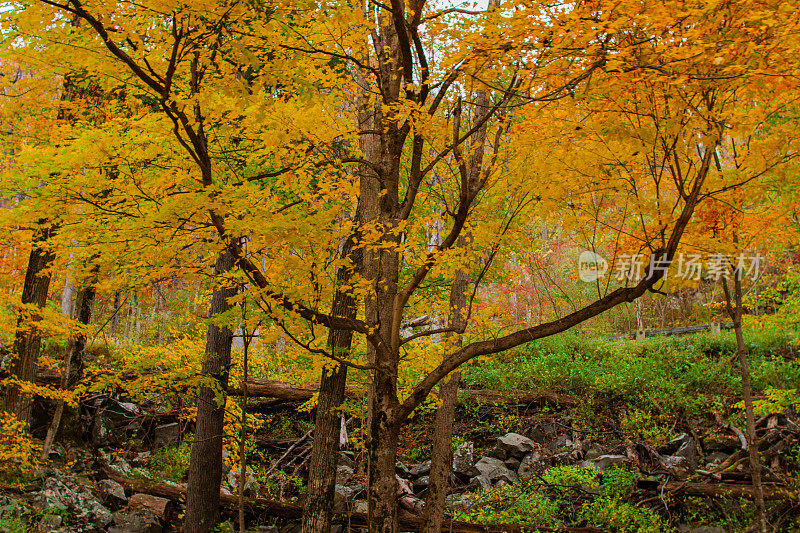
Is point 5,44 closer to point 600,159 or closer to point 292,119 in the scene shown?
point 292,119

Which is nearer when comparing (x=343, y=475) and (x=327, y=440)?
(x=327, y=440)

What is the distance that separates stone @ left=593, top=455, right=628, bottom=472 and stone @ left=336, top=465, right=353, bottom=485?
13.1ft

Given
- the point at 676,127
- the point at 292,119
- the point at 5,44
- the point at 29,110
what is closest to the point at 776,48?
the point at 676,127

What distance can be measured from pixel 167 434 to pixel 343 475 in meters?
3.79

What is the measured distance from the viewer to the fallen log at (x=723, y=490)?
21.3 feet

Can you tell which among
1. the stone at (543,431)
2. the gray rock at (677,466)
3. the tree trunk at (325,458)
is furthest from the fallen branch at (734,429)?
the tree trunk at (325,458)

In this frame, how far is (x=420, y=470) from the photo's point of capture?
8.82 m

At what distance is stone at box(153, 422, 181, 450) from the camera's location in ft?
32.5

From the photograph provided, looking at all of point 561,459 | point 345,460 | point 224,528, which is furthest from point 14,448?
point 561,459

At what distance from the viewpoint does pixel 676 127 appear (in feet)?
9.81

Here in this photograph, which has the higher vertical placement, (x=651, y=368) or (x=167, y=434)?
(x=651, y=368)

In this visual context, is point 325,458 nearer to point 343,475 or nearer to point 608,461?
point 343,475

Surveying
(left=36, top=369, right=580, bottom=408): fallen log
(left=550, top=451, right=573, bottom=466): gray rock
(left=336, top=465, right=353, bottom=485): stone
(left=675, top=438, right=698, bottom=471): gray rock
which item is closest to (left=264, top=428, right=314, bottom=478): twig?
(left=36, top=369, right=580, bottom=408): fallen log

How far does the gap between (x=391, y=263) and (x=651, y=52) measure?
2.39m
